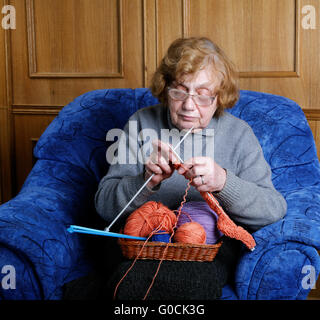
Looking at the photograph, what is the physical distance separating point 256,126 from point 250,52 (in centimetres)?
52

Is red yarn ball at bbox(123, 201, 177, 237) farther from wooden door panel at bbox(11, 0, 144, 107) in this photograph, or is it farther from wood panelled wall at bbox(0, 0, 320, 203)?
wooden door panel at bbox(11, 0, 144, 107)

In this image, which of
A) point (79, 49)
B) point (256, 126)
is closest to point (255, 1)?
point (256, 126)

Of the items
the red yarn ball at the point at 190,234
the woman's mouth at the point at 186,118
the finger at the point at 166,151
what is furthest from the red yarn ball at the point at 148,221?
the woman's mouth at the point at 186,118

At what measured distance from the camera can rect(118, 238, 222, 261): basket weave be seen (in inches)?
42.1

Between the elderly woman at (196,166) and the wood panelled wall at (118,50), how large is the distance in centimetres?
64

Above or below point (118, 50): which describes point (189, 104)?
below

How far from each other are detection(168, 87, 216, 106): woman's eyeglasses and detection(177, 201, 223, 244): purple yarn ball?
1.05ft

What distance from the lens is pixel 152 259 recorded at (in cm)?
110

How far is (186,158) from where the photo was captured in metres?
1.41

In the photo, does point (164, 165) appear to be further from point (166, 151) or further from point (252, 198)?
point (252, 198)

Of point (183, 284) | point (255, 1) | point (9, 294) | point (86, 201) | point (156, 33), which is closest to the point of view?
point (183, 284)

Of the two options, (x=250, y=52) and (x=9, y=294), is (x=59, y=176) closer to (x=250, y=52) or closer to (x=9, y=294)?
(x=9, y=294)

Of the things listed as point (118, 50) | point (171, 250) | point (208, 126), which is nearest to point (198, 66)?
point (208, 126)

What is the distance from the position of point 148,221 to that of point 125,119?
70 centimetres
